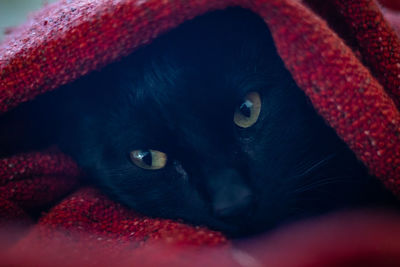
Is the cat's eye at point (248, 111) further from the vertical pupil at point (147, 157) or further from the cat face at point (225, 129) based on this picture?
the vertical pupil at point (147, 157)

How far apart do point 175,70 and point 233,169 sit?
8.9 inches

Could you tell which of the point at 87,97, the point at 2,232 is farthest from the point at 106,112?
the point at 2,232

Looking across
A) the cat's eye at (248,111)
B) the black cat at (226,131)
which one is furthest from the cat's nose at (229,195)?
the cat's eye at (248,111)

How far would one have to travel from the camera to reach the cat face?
670mm

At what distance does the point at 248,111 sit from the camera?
705mm

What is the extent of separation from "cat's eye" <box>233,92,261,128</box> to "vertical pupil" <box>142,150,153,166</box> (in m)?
0.20

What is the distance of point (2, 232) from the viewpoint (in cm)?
60

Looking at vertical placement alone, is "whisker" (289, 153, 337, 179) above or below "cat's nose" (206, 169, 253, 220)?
below

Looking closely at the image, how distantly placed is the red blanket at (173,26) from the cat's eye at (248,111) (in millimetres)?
136

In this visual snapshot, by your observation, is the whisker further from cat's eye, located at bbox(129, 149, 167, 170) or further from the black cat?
cat's eye, located at bbox(129, 149, 167, 170)

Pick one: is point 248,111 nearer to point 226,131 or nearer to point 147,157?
point 226,131

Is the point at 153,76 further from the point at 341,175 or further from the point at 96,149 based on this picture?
the point at 341,175

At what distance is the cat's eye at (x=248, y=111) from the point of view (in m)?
0.70

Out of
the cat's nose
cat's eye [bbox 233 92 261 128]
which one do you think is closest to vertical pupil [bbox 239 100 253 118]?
cat's eye [bbox 233 92 261 128]
